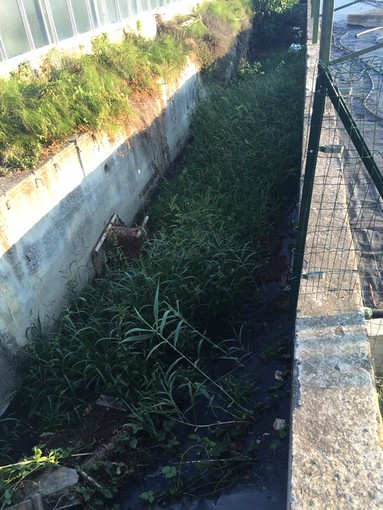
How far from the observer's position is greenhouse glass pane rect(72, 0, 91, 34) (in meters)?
7.18

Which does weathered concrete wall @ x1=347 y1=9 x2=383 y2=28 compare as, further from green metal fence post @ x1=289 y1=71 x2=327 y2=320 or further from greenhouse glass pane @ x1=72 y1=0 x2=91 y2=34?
green metal fence post @ x1=289 y1=71 x2=327 y2=320

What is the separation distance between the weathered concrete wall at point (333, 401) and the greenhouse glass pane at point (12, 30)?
492 cm

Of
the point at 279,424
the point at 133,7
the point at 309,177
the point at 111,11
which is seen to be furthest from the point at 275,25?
the point at 279,424

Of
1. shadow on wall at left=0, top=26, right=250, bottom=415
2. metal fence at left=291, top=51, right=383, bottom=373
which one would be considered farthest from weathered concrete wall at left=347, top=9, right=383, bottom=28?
metal fence at left=291, top=51, right=383, bottom=373

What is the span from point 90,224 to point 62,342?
5.76 ft

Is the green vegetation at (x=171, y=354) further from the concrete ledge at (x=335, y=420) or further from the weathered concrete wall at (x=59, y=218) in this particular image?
the concrete ledge at (x=335, y=420)

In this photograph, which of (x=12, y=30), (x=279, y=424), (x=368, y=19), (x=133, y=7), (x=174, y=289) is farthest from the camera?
(x=368, y=19)

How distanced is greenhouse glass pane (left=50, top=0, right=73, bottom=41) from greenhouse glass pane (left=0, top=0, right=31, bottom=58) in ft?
2.95

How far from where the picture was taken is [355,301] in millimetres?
3016

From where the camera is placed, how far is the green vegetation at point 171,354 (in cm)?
314

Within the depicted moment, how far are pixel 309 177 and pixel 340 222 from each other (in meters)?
1.21

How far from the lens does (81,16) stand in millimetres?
7395

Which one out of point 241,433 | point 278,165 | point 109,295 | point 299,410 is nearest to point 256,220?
point 278,165

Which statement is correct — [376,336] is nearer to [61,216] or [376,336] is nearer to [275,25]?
[61,216]
